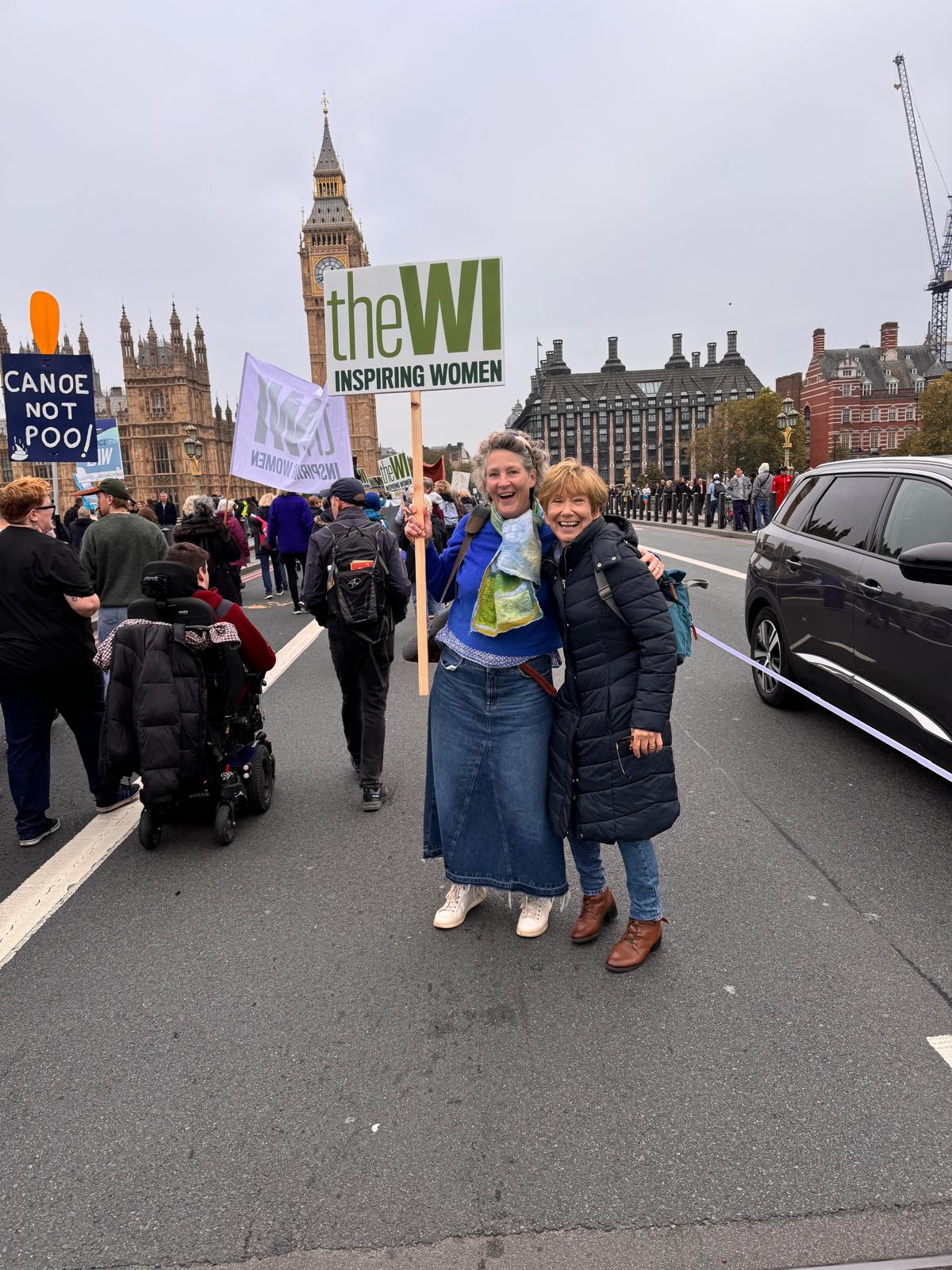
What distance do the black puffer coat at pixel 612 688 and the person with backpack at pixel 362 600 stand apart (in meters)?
1.94

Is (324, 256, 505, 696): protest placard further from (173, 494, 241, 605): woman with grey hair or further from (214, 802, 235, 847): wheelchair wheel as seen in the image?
(173, 494, 241, 605): woman with grey hair

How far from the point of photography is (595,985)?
3.04 metres

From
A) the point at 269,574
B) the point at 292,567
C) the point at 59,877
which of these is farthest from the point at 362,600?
the point at 269,574

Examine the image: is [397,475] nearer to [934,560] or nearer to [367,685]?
[367,685]

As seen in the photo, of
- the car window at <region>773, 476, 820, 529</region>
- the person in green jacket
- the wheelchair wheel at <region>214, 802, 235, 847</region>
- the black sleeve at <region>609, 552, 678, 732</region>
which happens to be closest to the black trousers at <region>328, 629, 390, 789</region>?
the wheelchair wheel at <region>214, 802, 235, 847</region>

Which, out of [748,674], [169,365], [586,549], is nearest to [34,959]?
[586,549]

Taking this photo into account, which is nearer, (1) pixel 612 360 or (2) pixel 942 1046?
(2) pixel 942 1046

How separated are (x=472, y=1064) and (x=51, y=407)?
24.3ft

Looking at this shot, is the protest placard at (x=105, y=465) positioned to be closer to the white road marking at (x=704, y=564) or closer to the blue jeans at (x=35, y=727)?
the white road marking at (x=704, y=564)

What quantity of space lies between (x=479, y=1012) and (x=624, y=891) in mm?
1093

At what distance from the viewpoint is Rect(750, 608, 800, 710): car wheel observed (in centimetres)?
645

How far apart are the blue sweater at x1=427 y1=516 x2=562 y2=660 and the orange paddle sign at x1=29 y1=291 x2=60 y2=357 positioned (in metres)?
6.39

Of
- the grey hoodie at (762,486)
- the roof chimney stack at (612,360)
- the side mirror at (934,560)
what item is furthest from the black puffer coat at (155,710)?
the roof chimney stack at (612,360)

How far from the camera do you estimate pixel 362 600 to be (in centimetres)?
479
